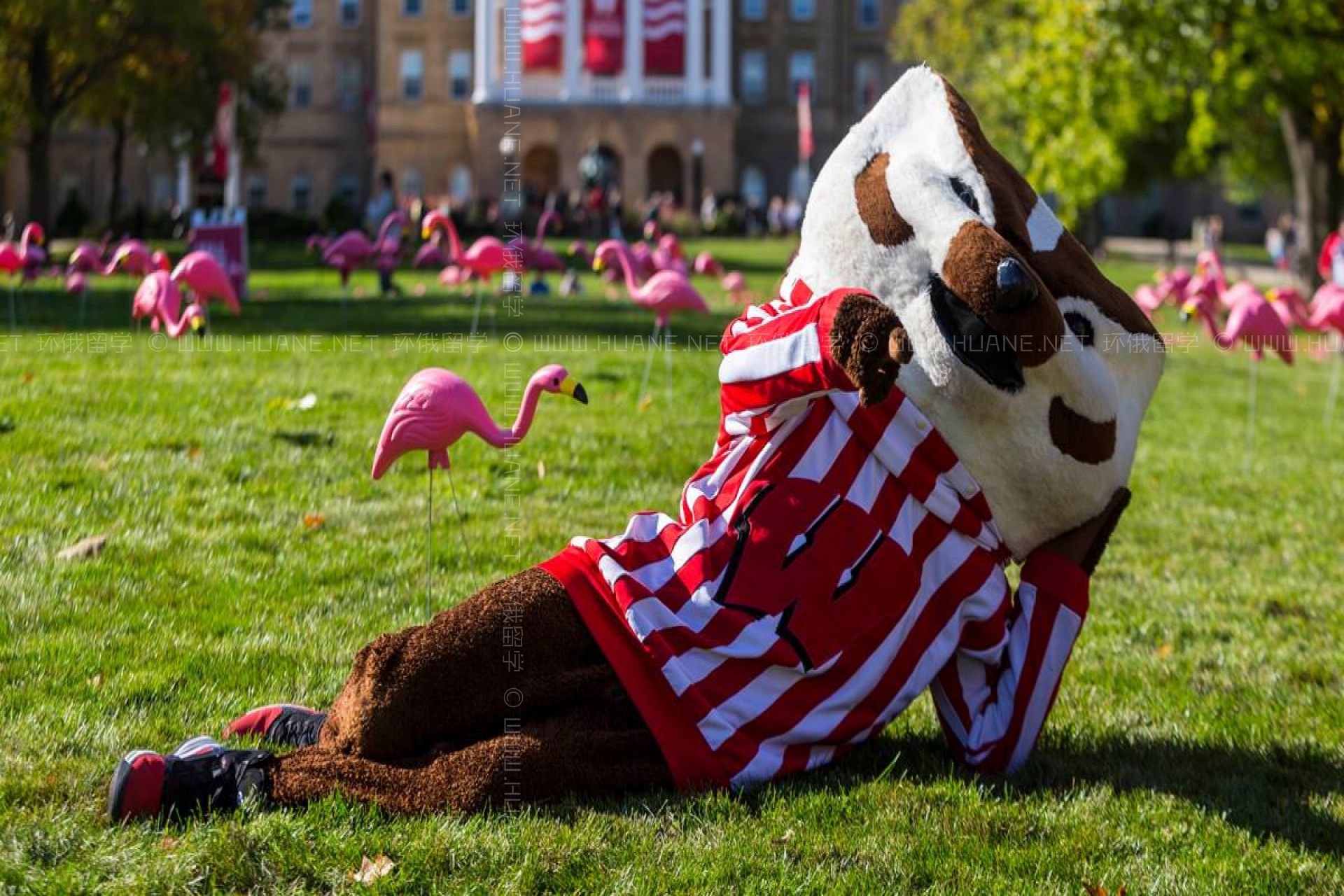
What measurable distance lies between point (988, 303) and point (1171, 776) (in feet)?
4.62

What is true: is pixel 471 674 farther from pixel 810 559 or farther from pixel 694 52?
pixel 694 52

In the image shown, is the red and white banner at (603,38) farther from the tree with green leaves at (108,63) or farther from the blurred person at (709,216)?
the tree with green leaves at (108,63)

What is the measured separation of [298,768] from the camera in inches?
133

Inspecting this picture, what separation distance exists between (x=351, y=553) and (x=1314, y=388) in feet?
39.8

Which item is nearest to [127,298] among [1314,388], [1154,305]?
[1154,305]

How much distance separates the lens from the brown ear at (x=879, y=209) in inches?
135

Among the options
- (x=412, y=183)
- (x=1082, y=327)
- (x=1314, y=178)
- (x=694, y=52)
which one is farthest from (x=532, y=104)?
(x=1082, y=327)

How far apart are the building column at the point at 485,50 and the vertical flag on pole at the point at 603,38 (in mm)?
3412

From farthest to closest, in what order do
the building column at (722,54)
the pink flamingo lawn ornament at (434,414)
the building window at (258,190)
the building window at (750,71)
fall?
the building window at (750,71) → the building window at (258,190) → the building column at (722,54) → the pink flamingo lawn ornament at (434,414)

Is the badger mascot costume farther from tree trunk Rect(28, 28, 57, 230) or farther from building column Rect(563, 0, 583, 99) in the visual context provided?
building column Rect(563, 0, 583, 99)

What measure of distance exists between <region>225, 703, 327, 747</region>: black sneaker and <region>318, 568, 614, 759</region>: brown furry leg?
1.21 ft

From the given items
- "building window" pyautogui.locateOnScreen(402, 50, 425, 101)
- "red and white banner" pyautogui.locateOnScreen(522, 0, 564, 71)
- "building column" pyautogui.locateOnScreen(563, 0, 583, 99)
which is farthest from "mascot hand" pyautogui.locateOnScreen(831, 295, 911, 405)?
"building window" pyautogui.locateOnScreen(402, 50, 425, 101)

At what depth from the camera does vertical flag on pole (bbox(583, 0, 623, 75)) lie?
2232 inches

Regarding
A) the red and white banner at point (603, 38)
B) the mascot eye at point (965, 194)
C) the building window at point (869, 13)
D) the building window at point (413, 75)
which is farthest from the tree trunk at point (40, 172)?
the building window at point (869, 13)
